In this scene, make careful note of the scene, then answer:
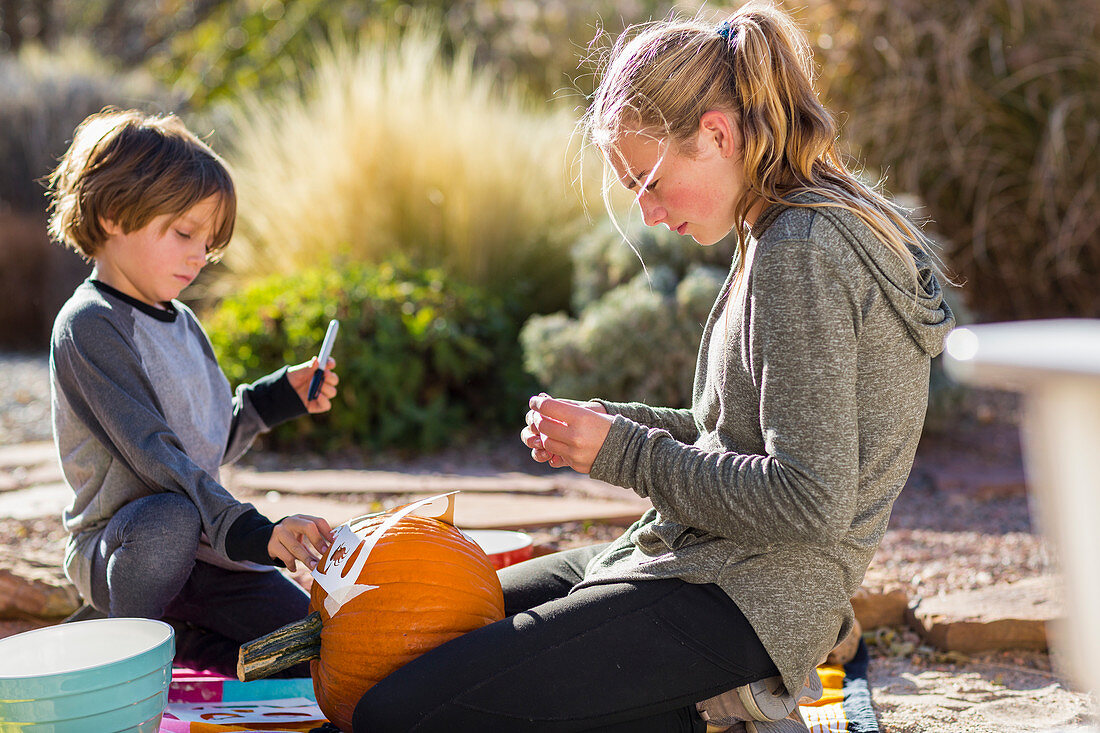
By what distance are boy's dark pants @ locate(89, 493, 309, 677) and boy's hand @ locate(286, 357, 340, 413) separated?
43 cm

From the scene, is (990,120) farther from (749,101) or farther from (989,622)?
(749,101)

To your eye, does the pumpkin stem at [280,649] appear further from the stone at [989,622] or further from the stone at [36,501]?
the stone at [36,501]

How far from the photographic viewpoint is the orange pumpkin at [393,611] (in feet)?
5.79

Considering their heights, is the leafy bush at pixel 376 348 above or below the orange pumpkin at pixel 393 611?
below

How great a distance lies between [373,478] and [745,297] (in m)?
2.72

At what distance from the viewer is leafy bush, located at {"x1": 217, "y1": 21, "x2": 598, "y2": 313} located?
18.1ft

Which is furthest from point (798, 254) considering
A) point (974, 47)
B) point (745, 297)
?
point (974, 47)

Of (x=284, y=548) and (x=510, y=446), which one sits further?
(x=510, y=446)

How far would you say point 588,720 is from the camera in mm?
1663

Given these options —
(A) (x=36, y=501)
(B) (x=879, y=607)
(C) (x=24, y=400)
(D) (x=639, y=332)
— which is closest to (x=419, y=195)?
(D) (x=639, y=332)

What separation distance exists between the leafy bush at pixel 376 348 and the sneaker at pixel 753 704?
2.93 meters

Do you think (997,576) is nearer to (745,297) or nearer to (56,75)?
(745,297)

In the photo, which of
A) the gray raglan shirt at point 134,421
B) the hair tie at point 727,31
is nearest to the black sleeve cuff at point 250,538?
the gray raglan shirt at point 134,421

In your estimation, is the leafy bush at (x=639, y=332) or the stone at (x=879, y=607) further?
the leafy bush at (x=639, y=332)
